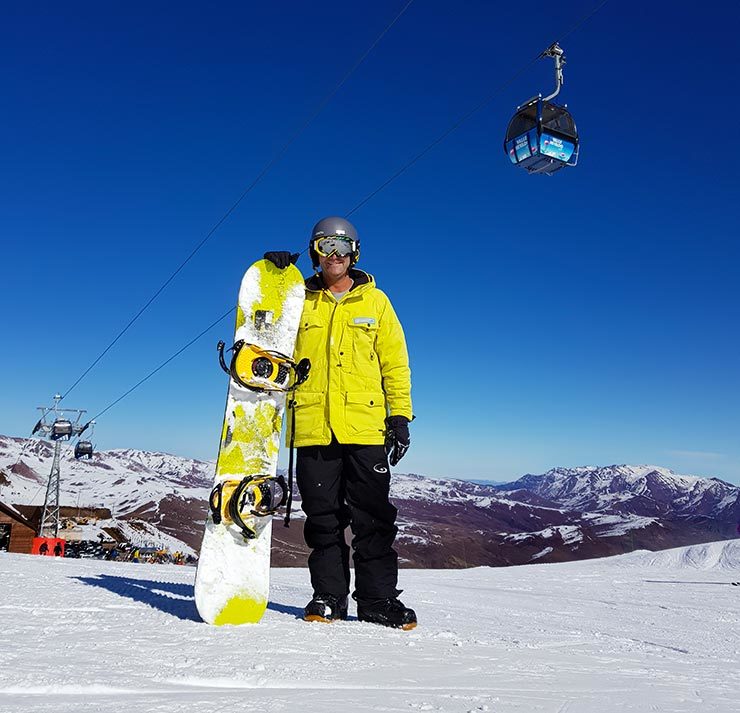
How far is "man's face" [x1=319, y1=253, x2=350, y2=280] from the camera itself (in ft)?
12.3

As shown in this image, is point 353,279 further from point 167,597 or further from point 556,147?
point 556,147

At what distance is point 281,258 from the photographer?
3.77 metres

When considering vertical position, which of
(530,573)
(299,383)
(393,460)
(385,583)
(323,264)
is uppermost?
(323,264)

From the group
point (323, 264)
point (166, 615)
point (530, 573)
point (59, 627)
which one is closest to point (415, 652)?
point (166, 615)

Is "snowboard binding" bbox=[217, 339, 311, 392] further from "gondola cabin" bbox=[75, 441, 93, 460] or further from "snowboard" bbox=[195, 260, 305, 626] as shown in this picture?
"gondola cabin" bbox=[75, 441, 93, 460]

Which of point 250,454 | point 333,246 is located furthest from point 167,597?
point 333,246

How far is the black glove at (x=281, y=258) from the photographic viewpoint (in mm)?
3756

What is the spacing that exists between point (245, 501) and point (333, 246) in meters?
1.71

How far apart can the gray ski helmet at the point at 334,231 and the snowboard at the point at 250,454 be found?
0.80ft

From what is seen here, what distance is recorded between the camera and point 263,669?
191 centimetres

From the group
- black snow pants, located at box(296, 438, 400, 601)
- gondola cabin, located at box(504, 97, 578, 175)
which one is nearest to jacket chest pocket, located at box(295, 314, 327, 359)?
black snow pants, located at box(296, 438, 400, 601)

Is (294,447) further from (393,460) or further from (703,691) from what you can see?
(703,691)

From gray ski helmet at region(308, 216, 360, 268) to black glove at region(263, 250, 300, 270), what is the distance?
0.47 feet

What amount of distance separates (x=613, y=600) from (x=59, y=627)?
23.3 feet
